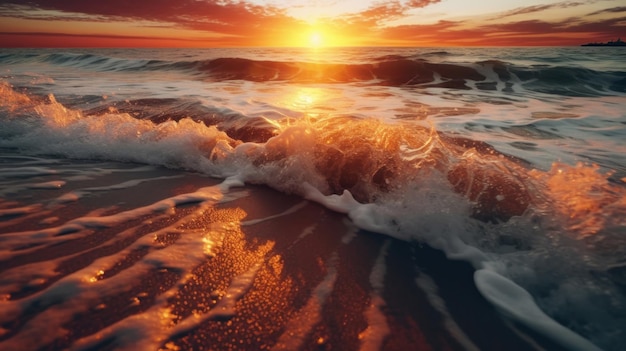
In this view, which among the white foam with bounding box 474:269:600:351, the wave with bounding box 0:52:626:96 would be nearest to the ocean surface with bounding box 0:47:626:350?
the white foam with bounding box 474:269:600:351

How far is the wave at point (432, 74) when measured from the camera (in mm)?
15312

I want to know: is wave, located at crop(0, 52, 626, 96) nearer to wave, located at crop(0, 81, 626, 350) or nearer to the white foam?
wave, located at crop(0, 81, 626, 350)

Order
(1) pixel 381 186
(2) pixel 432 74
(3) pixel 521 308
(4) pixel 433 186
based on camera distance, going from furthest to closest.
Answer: (2) pixel 432 74, (1) pixel 381 186, (4) pixel 433 186, (3) pixel 521 308

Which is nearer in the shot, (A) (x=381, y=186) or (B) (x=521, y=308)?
(B) (x=521, y=308)

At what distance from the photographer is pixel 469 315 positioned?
86.7 inches

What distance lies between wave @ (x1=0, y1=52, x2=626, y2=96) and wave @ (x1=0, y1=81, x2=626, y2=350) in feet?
36.9

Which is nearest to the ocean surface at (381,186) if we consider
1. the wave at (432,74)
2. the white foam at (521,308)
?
the white foam at (521,308)

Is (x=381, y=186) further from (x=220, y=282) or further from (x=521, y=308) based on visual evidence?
(x=220, y=282)

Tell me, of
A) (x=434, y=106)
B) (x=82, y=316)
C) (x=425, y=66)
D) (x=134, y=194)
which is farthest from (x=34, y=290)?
(x=425, y=66)

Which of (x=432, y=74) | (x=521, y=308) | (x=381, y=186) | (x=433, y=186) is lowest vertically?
(x=521, y=308)

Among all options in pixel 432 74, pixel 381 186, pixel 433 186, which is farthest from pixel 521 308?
pixel 432 74

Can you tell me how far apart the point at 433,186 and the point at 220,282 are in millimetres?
2194

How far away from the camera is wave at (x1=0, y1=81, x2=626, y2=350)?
253 cm

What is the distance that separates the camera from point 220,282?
7.70 feet
